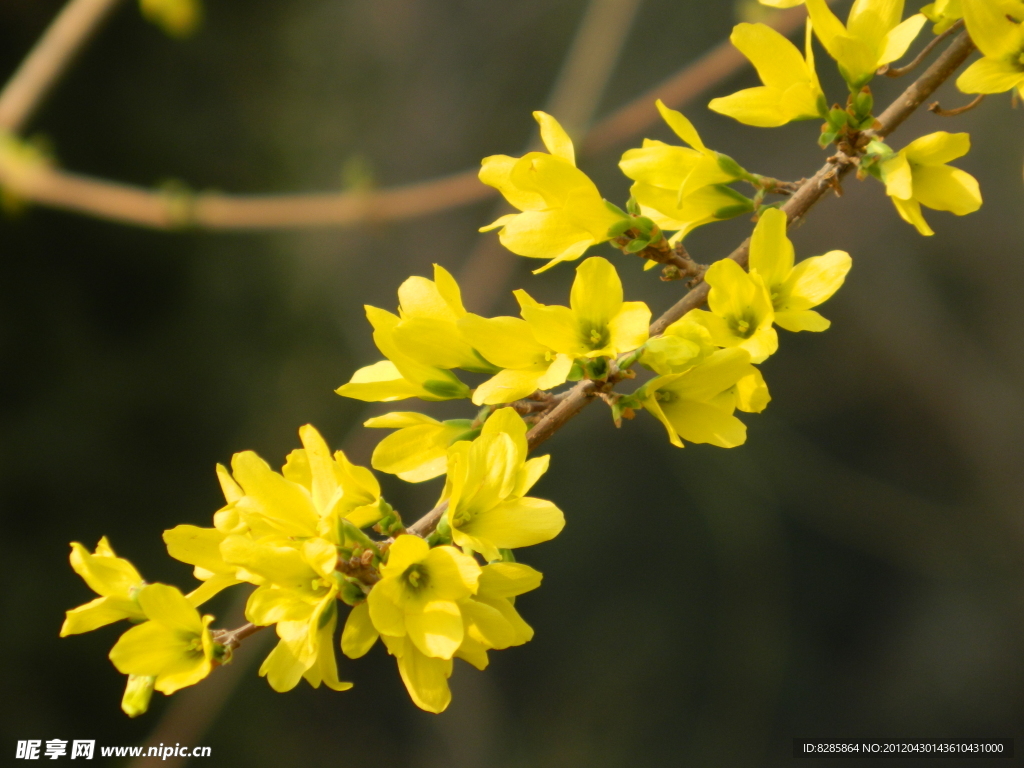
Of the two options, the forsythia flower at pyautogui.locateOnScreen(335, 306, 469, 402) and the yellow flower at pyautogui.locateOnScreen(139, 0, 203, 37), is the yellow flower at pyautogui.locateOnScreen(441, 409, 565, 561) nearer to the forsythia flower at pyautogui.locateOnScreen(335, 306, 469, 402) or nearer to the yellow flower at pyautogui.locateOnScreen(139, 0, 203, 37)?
the forsythia flower at pyautogui.locateOnScreen(335, 306, 469, 402)

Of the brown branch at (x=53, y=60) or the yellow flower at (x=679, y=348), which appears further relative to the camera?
the brown branch at (x=53, y=60)

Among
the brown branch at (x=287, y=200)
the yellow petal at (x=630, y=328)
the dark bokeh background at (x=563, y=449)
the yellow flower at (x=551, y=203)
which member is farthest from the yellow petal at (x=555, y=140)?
the dark bokeh background at (x=563, y=449)

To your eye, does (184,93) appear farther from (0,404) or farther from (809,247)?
(809,247)

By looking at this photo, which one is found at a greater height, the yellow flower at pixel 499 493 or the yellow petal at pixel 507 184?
the yellow petal at pixel 507 184

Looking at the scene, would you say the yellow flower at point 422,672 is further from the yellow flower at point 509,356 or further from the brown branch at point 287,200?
the brown branch at point 287,200

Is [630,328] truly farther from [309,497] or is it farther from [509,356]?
[309,497]

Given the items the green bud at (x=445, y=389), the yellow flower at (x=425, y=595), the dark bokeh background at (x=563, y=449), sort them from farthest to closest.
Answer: the dark bokeh background at (x=563, y=449)
the green bud at (x=445, y=389)
the yellow flower at (x=425, y=595)

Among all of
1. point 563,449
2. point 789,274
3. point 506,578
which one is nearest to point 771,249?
point 789,274
